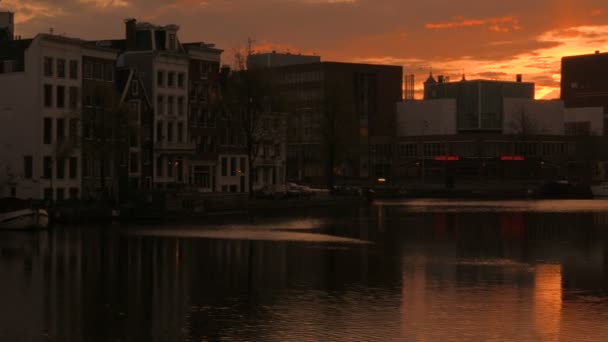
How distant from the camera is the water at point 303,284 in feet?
126

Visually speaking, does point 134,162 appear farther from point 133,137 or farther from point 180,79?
point 180,79

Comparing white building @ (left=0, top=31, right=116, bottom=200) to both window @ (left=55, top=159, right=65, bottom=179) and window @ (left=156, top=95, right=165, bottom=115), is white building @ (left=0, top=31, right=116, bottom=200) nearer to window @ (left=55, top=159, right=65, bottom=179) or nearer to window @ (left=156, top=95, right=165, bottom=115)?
window @ (left=55, top=159, right=65, bottom=179)

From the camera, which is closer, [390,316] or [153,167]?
[390,316]

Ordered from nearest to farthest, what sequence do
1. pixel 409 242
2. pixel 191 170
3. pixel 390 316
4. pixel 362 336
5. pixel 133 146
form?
pixel 362 336 < pixel 390 316 < pixel 409 242 < pixel 133 146 < pixel 191 170

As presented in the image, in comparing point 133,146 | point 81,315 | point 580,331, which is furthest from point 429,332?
point 133,146

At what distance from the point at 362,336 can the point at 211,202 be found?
77.8 m

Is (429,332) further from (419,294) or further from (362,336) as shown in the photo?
(419,294)

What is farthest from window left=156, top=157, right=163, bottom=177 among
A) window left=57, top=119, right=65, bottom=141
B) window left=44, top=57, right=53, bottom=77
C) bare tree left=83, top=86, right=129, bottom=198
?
window left=44, top=57, right=53, bottom=77

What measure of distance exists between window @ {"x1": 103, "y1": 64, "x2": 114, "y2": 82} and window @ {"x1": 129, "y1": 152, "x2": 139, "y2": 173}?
9.33 m

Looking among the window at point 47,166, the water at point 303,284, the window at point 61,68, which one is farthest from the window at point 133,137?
the water at point 303,284

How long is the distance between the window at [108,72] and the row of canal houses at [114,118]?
12 centimetres

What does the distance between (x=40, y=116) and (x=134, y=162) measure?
16145 millimetres

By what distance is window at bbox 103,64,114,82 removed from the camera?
118812mm

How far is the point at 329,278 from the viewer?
5353 centimetres
